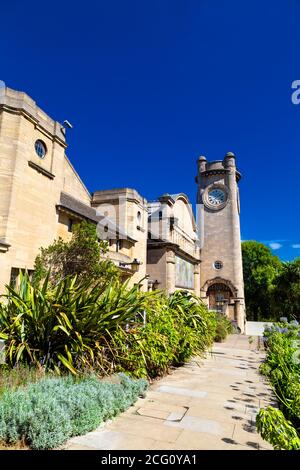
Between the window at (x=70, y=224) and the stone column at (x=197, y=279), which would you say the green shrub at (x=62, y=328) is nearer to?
the window at (x=70, y=224)

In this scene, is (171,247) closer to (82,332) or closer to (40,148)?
(40,148)

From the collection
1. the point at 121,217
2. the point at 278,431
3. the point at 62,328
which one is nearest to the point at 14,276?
the point at 62,328

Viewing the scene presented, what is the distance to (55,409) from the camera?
3.69 metres

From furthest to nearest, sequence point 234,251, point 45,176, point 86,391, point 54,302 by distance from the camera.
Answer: point 234,251
point 45,176
point 54,302
point 86,391

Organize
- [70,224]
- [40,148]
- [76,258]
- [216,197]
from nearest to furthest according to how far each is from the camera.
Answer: [76,258] → [40,148] → [70,224] → [216,197]

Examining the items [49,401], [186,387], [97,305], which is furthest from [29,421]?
[186,387]

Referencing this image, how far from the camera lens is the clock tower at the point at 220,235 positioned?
3588 centimetres

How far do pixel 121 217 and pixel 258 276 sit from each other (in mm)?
28086

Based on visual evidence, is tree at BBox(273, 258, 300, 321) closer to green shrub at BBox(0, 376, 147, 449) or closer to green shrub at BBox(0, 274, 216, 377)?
green shrub at BBox(0, 274, 216, 377)

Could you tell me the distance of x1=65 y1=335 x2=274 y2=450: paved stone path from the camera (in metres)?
3.73

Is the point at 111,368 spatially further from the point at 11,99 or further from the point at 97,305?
the point at 11,99

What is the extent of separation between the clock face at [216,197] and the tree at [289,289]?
33.9 ft

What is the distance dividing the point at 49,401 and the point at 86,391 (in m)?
0.77

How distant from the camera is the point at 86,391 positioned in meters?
4.45
